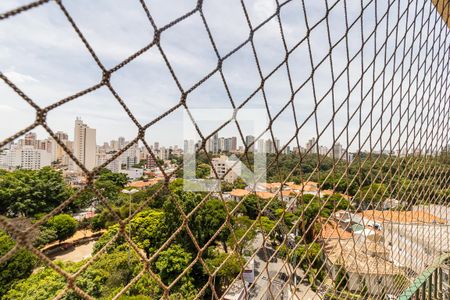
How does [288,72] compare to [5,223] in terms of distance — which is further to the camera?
[288,72]

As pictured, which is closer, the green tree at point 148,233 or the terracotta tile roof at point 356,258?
Answer: the terracotta tile roof at point 356,258

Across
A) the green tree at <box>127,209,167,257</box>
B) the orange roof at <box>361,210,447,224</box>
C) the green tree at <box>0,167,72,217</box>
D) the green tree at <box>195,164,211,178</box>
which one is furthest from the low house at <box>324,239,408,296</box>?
the green tree at <box>0,167,72,217</box>

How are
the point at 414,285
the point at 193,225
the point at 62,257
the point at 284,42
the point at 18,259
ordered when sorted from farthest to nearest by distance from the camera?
the point at 62,257 → the point at 193,225 → the point at 18,259 → the point at 414,285 → the point at 284,42

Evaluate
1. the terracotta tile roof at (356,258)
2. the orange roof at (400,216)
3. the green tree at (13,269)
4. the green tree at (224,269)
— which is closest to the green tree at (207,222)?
A: the green tree at (224,269)

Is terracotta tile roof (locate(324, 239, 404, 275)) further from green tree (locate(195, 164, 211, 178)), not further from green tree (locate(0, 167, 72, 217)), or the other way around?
green tree (locate(0, 167, 72, 217))

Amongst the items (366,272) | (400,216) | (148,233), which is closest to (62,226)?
(148,233)

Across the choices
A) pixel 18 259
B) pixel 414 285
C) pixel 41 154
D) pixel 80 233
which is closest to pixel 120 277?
pixel 18 259

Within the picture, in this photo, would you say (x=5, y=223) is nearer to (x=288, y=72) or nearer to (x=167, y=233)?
(x=288, y=72)

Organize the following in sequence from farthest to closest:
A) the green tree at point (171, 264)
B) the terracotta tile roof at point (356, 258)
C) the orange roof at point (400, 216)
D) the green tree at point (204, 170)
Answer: the green tree at point (171, 264) → the green tree at point (204, 170) → the orange roof at point (400, 216) → the terracotta tile roof at point (356, 258)

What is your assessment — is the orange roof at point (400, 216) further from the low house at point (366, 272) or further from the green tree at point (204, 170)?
the green tree at point (204, 170)
